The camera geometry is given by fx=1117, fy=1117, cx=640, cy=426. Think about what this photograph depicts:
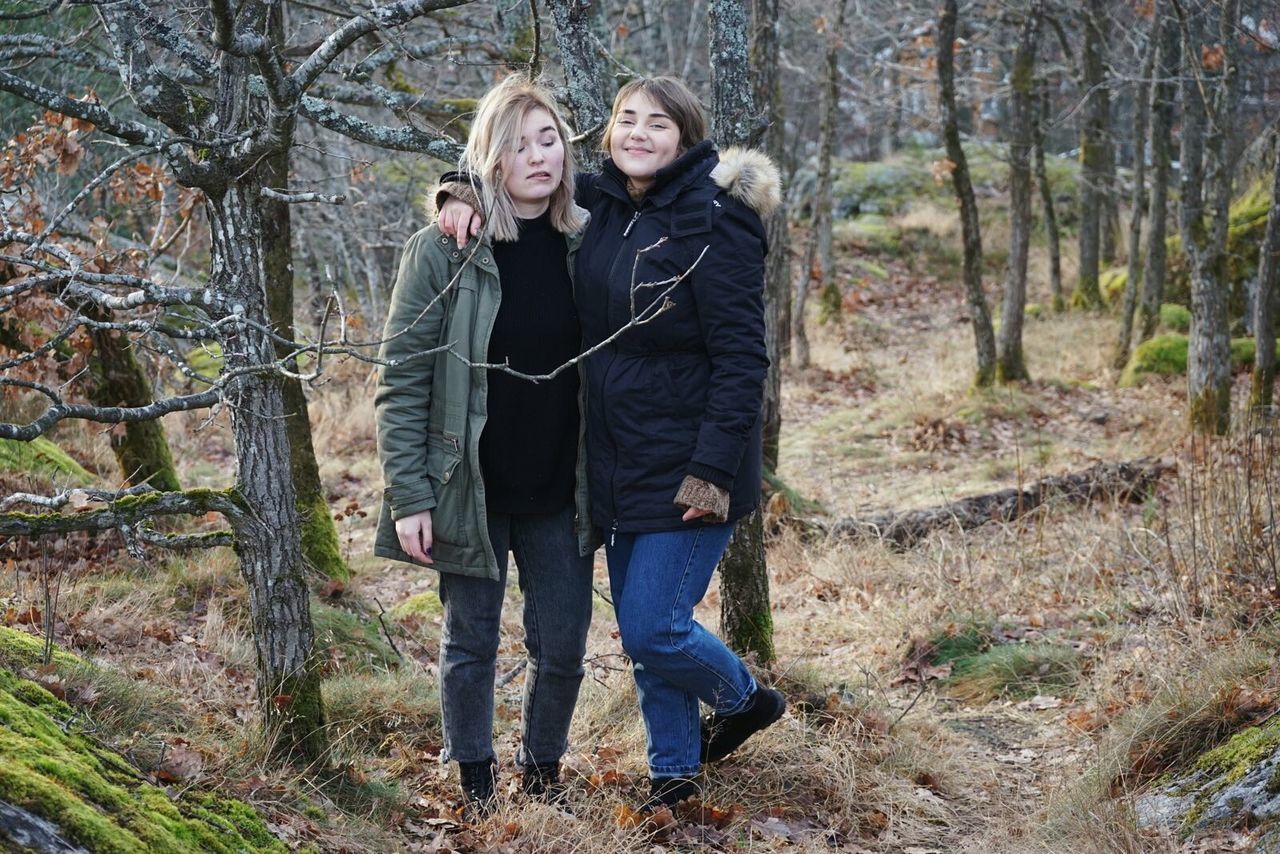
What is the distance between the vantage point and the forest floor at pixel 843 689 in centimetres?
333

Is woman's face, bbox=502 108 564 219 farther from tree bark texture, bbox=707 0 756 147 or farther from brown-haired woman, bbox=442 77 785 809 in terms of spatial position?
tree bark texture, bbox=707 0 756 147

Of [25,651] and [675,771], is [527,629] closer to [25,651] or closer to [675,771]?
[675,771]

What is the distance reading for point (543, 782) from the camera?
360 cm

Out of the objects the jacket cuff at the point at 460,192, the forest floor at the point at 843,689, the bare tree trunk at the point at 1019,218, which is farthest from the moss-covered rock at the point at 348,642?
the bare tree trunk at the point at 1019,218

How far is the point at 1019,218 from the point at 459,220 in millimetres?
10923

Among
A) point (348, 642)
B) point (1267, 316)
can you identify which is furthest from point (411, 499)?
point (1267, 316)

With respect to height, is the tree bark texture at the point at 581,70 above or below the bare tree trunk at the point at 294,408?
above

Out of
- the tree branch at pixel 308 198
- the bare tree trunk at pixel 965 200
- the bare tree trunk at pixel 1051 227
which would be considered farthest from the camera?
the bare tree trunk at pixel 1051 227

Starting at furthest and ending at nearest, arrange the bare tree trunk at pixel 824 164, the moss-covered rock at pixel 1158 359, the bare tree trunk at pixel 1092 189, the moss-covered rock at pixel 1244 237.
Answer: the bare tree trunk at pixel 1092 189 → the bare tree trunk at pixel 824 164 → the moss-covered rock at pixel 1244 237 → the moss-covered rock at pixel 1158 359

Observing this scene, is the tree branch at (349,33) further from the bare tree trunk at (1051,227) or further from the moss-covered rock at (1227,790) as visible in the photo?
the bare tree trunk at (1051,227)

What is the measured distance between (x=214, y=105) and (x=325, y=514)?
320cm

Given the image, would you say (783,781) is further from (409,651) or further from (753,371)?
(409,651)

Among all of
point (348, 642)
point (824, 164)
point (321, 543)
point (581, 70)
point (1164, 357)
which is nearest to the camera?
point (581, 70)

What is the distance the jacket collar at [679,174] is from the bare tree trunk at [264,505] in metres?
1.12
